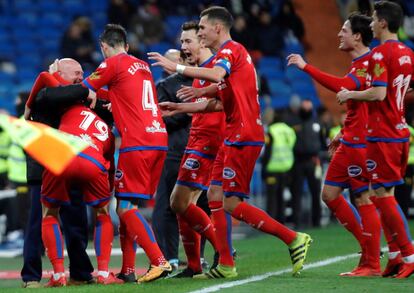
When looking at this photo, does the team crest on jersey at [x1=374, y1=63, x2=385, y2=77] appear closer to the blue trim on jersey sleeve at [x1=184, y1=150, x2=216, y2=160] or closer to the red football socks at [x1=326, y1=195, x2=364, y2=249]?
the red football socks at [x1=326, y1=195, x2=364, y2=249]

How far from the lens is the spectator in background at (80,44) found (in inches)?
783

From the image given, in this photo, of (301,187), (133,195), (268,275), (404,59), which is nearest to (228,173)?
Result: (133,195)

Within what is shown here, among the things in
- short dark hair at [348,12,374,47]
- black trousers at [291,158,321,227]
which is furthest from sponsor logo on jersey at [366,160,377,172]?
black trousers at [291,158,321,227]

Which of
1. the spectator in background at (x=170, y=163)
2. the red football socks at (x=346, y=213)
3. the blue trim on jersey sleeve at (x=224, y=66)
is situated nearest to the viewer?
the blue trim on jersey sleeve at (x=224, y=66)

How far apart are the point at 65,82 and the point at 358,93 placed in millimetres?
2485

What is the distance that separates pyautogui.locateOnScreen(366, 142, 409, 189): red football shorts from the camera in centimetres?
864

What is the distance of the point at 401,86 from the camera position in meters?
8.76

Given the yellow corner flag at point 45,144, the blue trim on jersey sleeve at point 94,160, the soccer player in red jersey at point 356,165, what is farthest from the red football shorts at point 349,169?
the yellow corner flag at point 45,144

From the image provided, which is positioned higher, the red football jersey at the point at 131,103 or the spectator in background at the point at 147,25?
the spectator in background at the point at 147,25

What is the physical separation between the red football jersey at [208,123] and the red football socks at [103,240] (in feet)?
4.02

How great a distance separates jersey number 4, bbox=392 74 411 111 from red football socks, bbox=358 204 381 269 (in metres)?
1.04

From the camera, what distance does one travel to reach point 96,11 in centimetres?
2252

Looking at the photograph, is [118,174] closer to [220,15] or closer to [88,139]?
[88,139]

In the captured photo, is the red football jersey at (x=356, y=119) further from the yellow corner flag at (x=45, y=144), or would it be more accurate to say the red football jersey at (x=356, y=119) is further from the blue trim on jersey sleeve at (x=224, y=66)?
the yellow corner flag at (x=45, y=144)
